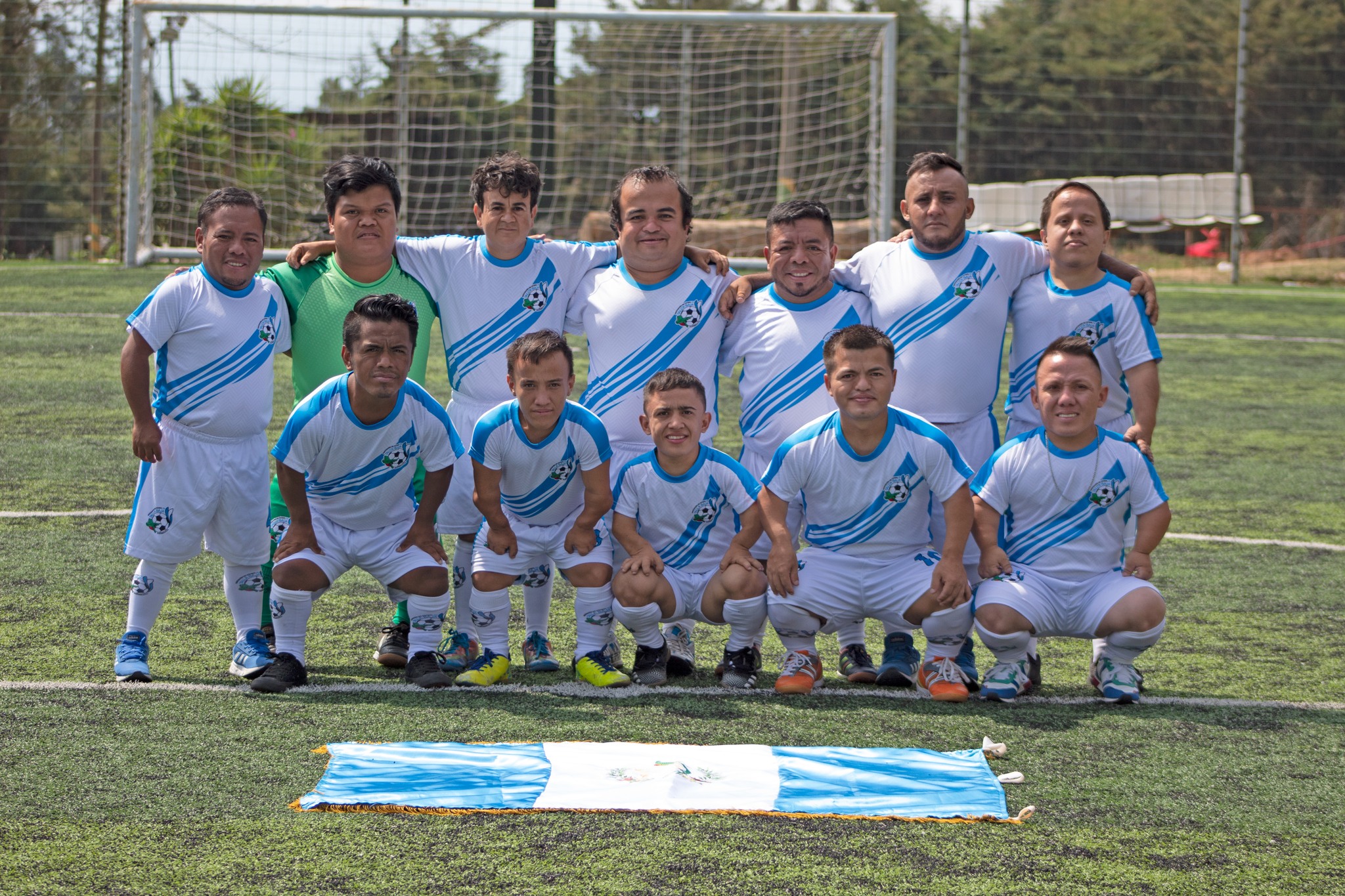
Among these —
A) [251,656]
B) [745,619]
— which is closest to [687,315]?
[745,619]

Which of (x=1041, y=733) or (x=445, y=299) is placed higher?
(x=445, y=299)

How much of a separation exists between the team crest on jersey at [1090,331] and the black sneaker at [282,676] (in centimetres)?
280

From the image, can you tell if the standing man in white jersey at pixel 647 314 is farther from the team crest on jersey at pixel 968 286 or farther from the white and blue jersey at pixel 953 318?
the team crest on jersey at pixel 968 286

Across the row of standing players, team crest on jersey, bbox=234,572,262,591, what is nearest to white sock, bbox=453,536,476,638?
the row of standing players

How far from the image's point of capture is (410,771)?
137 inches

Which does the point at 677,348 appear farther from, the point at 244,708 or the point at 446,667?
the point at 244,708

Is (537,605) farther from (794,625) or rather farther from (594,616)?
(794,625)

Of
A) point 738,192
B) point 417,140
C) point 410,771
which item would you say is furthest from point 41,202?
point 410,771

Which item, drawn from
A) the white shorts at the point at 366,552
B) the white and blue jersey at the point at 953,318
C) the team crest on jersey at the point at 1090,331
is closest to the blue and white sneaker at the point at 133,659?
the white shorts at the point at 366,552

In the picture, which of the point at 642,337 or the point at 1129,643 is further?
the point at 642,337

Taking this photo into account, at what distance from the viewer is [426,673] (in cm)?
434

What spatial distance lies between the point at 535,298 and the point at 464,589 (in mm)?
1063

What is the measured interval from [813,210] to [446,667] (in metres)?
1.99

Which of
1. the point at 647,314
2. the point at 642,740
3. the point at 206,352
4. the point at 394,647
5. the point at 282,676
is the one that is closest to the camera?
the point at 642,740
